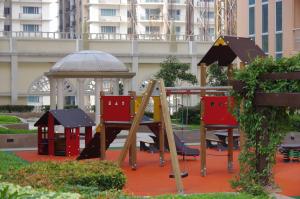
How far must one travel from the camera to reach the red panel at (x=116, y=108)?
1755 centimetres

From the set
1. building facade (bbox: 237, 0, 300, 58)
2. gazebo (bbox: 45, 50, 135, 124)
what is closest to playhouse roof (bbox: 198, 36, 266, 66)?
gazebo (bbox: 45, 50, 135, 124)

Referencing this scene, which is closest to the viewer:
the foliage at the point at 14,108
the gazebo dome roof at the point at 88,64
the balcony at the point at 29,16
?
the gazebo dome roof at the point at 88,64

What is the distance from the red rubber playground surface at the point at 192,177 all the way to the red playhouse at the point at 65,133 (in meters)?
0.53

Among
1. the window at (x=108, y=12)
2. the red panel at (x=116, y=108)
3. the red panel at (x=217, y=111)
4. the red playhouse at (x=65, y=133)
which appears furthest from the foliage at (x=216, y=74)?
the window at (x=108, y=12)

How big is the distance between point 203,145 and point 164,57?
2860cm

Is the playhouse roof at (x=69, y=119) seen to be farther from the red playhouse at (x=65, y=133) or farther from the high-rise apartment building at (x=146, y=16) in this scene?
the high-rise apartment building at (x=146, y=16)

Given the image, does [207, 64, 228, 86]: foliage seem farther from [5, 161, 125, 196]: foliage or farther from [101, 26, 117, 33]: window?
[101, 26, 117, 33]: window

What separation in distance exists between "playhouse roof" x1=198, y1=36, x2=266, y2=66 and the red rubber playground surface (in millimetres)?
2714

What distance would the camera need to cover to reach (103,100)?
18.2 metres

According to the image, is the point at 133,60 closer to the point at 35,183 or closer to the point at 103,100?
the point at 103,100

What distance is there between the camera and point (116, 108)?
1773 cm

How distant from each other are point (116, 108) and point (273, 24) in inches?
546

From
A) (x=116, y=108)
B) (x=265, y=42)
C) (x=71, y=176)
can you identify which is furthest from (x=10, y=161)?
(x=265, y=42)

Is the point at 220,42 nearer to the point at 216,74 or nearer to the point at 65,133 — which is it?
the point at 65,133
